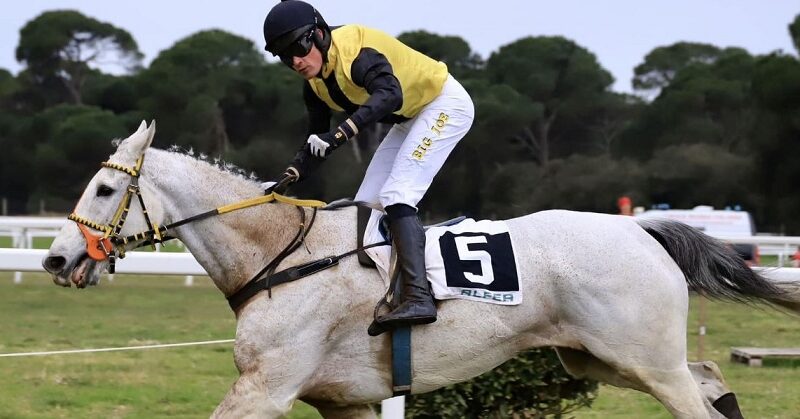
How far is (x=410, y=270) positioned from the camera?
4035mm

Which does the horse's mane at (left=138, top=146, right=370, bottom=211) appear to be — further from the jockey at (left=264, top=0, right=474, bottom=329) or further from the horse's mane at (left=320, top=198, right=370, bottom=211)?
the jockey at (left=264, top=0, right=474, bottom=329)

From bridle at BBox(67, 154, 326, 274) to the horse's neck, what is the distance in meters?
0.03

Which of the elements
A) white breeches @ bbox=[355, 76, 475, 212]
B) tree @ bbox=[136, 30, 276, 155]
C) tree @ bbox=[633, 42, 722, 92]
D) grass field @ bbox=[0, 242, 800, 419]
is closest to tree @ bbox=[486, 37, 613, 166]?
tree @ bbox=[633, 42, 722, 92]

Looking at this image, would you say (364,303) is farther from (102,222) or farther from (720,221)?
(720,221)

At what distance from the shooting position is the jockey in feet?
13.2

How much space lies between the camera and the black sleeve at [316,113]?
4.50 meters

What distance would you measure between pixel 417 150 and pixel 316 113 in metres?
0.53

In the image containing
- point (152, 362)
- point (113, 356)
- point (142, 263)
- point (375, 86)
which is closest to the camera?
point (375, 86)

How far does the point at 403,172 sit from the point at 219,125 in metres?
22.2

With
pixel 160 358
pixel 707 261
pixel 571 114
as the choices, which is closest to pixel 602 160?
pixel 571 114

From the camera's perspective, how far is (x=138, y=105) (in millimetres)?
28500

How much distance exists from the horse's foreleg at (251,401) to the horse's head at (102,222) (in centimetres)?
65

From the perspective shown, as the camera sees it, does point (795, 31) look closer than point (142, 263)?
No

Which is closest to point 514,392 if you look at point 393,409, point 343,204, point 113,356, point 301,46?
point 393,409
